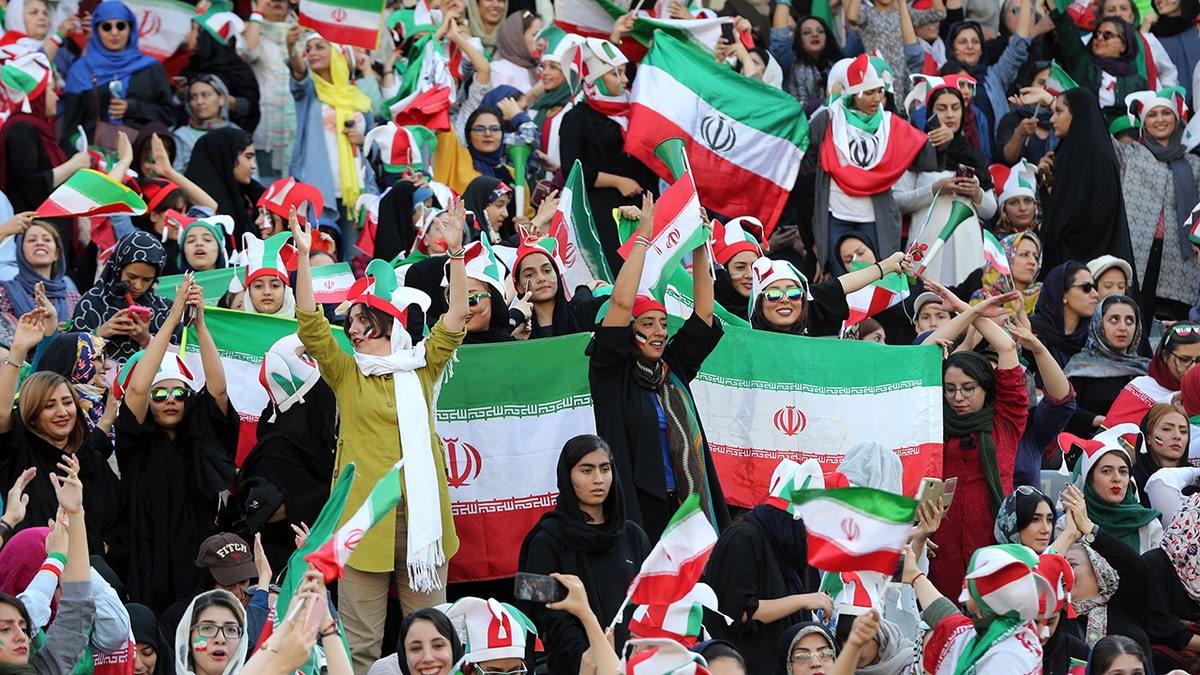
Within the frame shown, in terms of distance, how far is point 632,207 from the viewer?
37.6ft

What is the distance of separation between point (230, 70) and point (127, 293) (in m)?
3.85

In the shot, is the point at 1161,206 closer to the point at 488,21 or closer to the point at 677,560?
the point at 488,21

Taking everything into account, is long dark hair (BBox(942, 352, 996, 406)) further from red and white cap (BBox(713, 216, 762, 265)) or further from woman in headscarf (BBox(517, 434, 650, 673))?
woman in headscarf (BBox(517, 434, 650, 673))

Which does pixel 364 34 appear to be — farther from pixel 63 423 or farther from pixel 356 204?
pixel 63 423

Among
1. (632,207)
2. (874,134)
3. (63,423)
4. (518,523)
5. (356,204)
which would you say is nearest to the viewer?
(63,423)

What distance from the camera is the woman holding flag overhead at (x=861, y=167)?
12.8 m

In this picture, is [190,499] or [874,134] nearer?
[190,499]

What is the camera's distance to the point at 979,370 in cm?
986

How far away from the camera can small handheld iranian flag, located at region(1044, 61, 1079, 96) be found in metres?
15.4

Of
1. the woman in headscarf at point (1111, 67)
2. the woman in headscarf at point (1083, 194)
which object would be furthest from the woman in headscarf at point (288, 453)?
the woman in headscarf at point (1111, 67)

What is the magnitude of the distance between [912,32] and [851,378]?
6.10 m

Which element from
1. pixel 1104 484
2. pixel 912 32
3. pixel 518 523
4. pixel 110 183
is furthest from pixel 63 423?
pixel 912 32

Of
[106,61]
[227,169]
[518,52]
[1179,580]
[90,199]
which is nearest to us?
[1179,580]

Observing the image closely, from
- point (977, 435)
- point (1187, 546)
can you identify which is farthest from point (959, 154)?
point (1187, 546)
